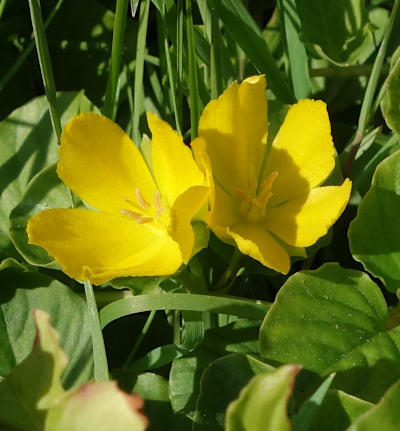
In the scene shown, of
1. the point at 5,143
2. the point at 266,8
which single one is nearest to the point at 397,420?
the point at 5,143

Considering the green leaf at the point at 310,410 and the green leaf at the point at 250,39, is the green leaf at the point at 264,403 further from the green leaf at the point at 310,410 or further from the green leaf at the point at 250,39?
the green leaf at the point at 250,39

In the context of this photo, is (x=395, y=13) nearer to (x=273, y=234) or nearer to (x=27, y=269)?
(x=273, y=234)

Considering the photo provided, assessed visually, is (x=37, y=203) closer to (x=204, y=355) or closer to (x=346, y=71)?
(x=204, y=355)

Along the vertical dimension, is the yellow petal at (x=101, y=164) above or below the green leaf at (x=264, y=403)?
above

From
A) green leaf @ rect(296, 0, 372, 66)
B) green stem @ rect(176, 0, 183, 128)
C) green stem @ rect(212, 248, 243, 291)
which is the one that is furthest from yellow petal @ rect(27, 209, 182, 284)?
green leaf @ rect(296, 0, 372, 66)

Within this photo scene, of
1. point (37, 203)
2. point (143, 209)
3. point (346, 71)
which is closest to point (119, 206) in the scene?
point (143, 209)

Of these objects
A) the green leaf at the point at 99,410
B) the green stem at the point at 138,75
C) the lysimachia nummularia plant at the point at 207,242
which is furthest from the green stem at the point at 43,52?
the green leaf at the point at 99,410

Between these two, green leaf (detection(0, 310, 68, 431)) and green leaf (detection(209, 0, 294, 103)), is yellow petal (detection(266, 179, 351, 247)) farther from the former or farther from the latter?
green leaf (detection(0, 310, 68, 431))

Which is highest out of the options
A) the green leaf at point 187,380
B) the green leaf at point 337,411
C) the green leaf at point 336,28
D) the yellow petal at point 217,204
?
the green leaf at point 336,28
